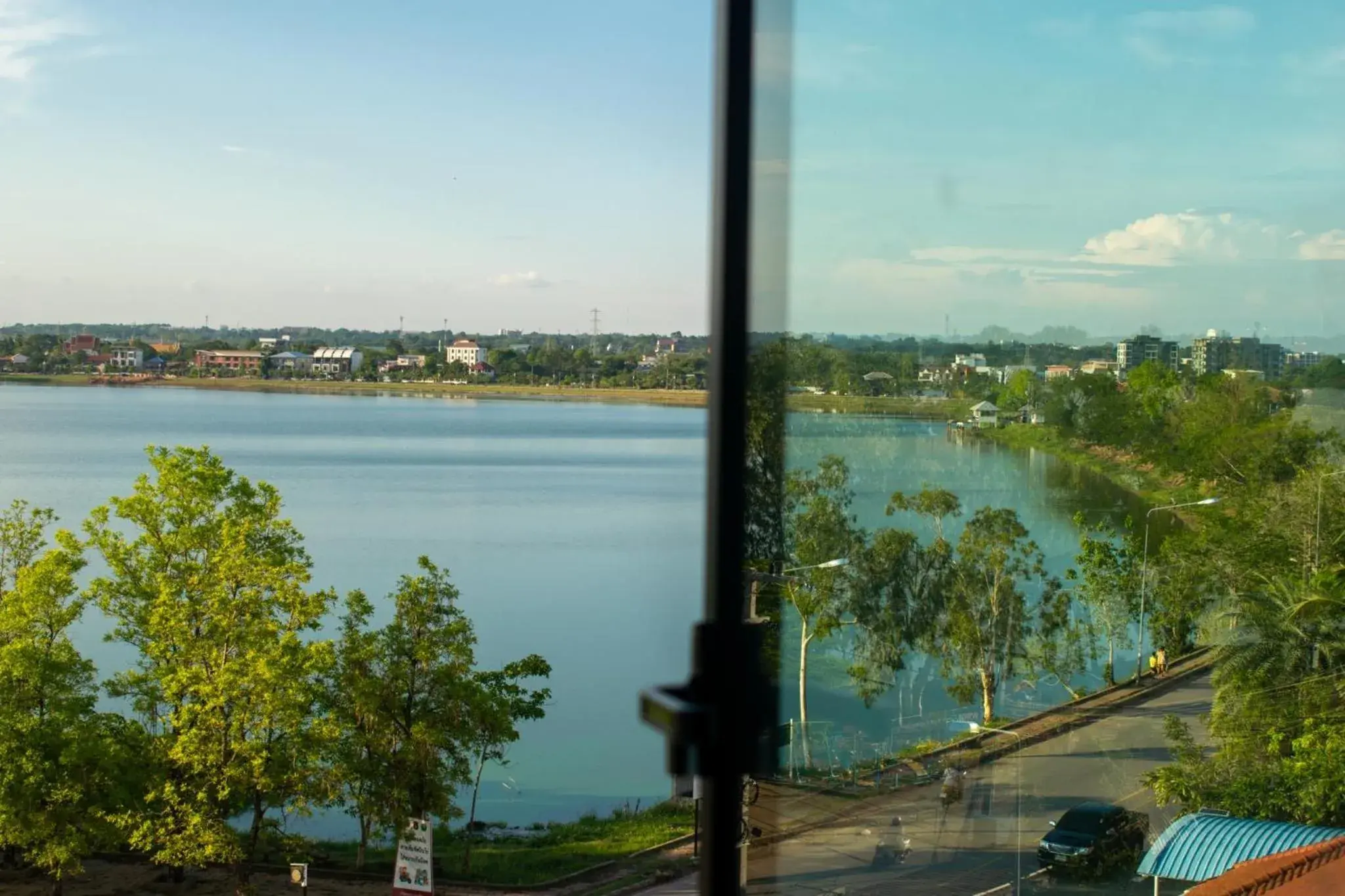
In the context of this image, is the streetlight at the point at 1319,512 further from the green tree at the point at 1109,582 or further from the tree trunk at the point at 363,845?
the tree trunk at the point at 363,845

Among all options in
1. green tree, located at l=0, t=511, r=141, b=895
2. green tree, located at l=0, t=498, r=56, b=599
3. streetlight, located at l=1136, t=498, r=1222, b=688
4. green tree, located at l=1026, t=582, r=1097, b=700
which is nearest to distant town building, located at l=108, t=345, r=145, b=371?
green tree, located at l=0, t=498, r=56, b=599

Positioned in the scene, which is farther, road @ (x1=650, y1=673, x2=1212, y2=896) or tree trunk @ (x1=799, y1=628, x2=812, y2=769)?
road @ (x1=650, y1=673, x2=1212, y2=896)

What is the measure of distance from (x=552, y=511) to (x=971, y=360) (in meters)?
33.5

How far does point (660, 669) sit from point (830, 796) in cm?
1698

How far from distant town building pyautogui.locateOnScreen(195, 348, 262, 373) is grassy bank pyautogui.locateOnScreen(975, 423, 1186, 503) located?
83.3 m

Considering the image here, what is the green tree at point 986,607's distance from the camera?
7.12 meters

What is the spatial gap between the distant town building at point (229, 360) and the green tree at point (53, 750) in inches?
3004

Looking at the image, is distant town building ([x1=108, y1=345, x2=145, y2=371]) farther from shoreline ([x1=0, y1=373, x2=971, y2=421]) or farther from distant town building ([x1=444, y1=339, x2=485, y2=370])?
distant town building ([x1=444, y1=339, x2=485, y2=370])

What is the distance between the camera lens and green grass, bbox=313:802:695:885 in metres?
14.2

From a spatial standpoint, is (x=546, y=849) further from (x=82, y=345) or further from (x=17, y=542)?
(x=82, y=345)

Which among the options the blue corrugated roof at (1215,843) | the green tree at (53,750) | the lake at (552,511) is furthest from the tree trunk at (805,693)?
the green tree at (53,750)

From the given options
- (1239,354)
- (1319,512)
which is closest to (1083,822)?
(1319,512)

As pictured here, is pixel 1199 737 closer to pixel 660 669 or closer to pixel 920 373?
pixel 920 373

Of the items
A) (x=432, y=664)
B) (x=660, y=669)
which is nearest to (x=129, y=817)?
(x=432, y=664)
